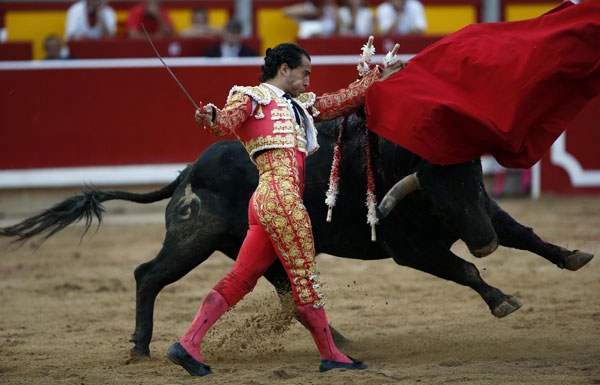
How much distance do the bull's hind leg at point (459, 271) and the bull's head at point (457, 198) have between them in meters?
0.16

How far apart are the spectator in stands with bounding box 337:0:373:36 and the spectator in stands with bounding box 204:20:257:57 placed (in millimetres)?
1145

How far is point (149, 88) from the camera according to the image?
858 cm

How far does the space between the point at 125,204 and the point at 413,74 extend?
557cm

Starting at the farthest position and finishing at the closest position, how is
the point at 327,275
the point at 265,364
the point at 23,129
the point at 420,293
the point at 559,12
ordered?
the point at 23,129 → the point at 327,275 → the point at 420,293 → the point at 265,364 → the point at 559,12

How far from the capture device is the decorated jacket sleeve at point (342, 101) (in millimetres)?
3500

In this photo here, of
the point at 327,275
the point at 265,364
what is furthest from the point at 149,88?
the point at 265,364

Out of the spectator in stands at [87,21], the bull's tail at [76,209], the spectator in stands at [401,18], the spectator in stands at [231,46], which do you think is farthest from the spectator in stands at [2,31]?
the bull's tail at [76,209]

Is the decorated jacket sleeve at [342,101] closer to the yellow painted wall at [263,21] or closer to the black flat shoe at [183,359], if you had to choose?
the black flat shoe at [183,359]

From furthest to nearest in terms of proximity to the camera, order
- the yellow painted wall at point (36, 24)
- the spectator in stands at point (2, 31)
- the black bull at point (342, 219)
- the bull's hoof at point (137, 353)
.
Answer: the yellow painted wall at point (36, 24), the spectator in stands at point (2, 31), the bull's hoof at point (137, 353), the black bull at point (342, 219)

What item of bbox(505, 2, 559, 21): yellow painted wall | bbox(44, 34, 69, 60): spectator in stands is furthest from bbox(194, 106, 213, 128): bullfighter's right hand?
bbox(505, 2, 559, 21): yellow painted wall

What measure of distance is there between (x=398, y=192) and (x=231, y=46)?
5.49m

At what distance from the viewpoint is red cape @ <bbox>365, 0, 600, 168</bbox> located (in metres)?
3.28

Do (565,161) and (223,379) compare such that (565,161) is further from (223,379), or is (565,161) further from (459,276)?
(223,379)

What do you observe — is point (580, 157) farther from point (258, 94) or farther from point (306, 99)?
point (258, 94)
